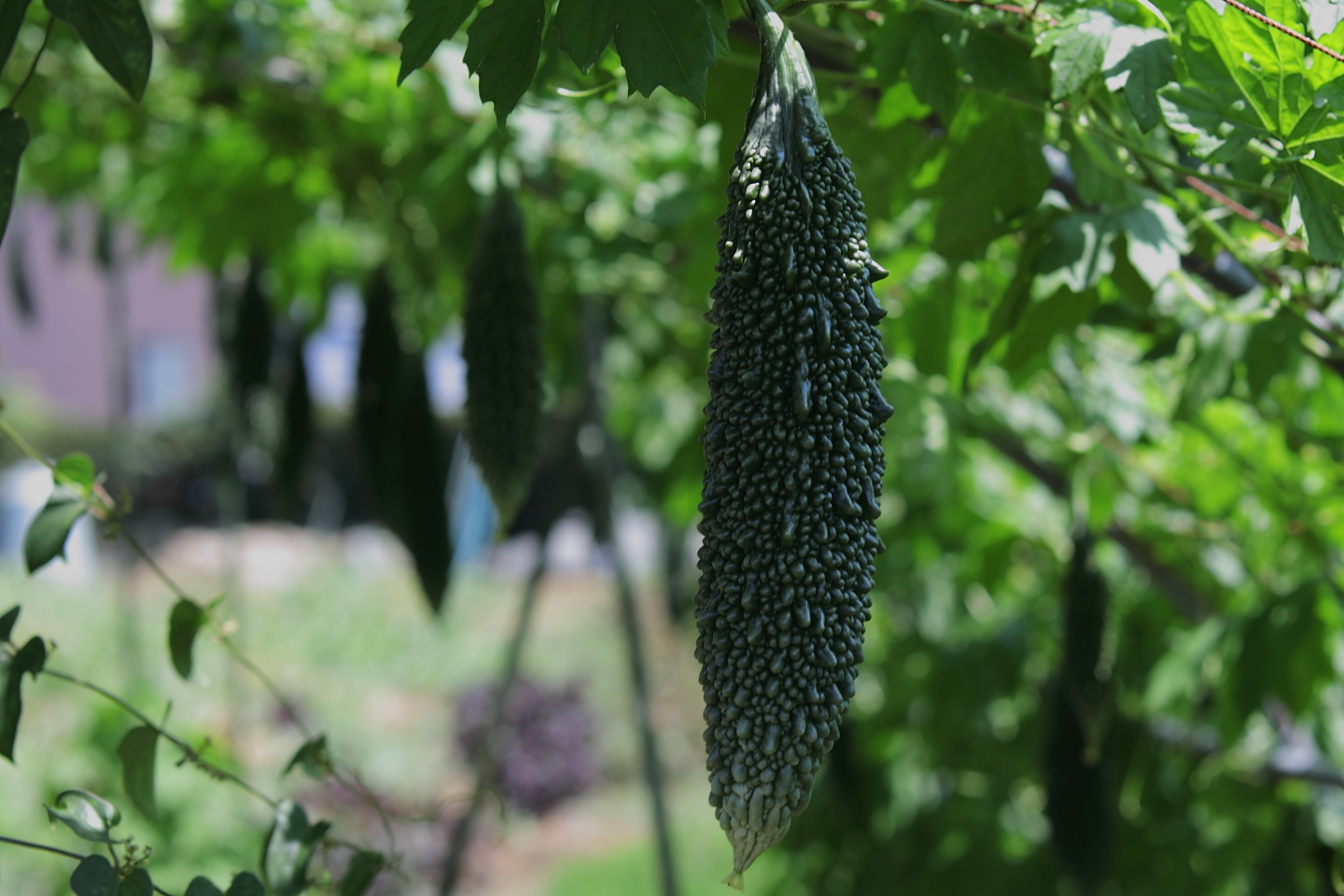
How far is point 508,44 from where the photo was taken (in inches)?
42.5

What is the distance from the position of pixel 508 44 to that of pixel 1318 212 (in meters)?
0.82

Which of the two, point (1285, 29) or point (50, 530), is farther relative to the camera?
point (50, 530)

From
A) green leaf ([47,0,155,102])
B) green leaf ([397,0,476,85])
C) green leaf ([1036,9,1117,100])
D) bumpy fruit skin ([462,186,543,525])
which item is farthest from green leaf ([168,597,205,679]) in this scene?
green leaf ([1036,9,1117,100])

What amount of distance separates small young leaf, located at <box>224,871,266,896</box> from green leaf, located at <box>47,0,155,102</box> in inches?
31.7

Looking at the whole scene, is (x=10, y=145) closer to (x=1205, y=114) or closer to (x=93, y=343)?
(x=1205, y=114)

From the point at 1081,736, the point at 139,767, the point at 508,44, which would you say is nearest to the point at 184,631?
the point at 139,767

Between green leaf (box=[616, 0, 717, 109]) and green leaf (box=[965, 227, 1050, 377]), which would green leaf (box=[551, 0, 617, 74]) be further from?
green leaf (box=[965, 227, 1050, 377])

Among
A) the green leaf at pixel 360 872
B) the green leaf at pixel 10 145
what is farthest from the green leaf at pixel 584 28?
the green leaf at pixel 360 872

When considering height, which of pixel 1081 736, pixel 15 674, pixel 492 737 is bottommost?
pixel 492 737

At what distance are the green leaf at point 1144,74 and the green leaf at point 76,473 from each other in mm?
1236

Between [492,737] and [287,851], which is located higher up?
[287,851]

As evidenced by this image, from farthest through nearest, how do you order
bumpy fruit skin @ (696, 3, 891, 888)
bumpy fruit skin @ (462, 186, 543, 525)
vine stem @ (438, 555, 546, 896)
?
vine stem @ (438, 555, 546, 896)
bumpy fruit skin @ (462, 186, 543, 525)
bumpy fruit skin @ (696, 3, 891, 888)

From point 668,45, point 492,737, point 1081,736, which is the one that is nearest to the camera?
point 668,45

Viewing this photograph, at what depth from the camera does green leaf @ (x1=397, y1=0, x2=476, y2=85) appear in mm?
1092
